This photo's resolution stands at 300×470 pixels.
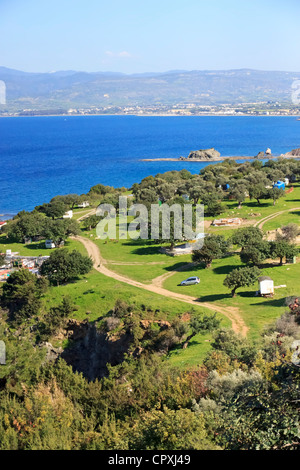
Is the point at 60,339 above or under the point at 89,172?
under

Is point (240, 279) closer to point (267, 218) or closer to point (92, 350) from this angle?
point (92, 350)

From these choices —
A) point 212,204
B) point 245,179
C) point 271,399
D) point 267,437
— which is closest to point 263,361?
point 271,399

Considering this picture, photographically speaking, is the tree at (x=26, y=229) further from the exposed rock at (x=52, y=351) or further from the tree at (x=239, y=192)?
the tree at (x=239, y=192)

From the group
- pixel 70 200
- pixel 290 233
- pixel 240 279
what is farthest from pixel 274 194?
pixel 240 279

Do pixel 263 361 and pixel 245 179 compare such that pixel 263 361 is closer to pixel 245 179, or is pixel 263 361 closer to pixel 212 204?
pixel 212 204

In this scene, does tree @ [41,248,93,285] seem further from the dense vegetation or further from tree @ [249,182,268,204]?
tree @ [249,182,268,204]

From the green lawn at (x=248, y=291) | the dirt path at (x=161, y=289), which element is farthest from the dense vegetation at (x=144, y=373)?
the dirt path at (x=161, y=289)
